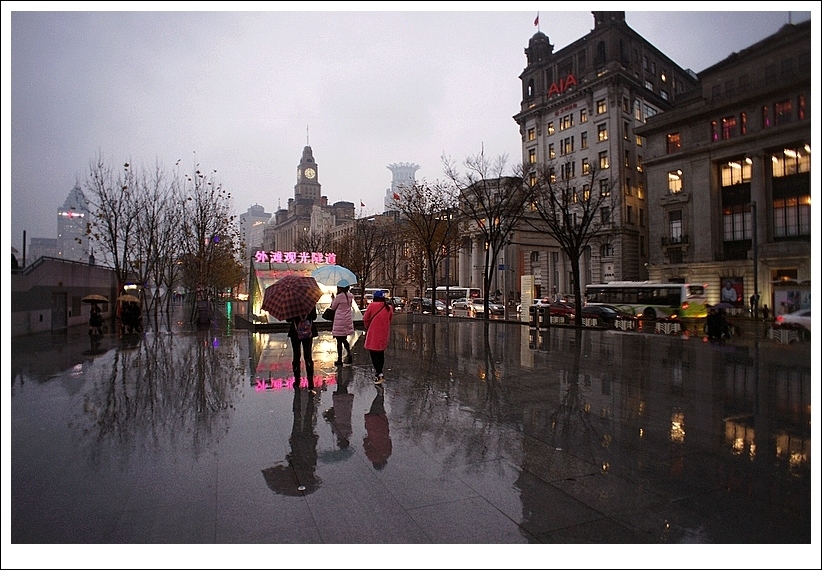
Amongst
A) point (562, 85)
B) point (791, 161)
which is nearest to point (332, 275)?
point (791, 161)

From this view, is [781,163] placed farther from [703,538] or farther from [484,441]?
[484,441]

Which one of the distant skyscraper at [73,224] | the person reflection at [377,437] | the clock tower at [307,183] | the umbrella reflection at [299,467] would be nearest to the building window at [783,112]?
the person reflection at [377,437]

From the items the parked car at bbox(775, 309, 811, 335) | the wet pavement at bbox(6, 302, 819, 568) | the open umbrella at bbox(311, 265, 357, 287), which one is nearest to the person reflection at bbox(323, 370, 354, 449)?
the wet pavement at bbox(6, 302, 819, 568)

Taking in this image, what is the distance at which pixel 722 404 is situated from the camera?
24.0 feet

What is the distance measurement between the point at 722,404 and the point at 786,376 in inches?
155

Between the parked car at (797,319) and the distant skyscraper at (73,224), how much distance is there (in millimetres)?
29628

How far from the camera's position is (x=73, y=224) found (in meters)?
32.6

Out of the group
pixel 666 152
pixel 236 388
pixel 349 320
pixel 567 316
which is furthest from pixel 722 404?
pixel 666 152

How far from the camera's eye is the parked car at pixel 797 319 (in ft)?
9.18

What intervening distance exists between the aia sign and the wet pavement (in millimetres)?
56404

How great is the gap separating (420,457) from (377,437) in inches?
34.5

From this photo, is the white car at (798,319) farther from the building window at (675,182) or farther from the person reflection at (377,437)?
the building window at (675,182)

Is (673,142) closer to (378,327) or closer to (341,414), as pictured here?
(378,327)

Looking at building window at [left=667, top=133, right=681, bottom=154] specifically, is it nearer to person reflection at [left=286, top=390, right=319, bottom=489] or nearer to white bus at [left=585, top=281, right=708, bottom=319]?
white bus at [left=585, top=281, right=708, bottom=319]
